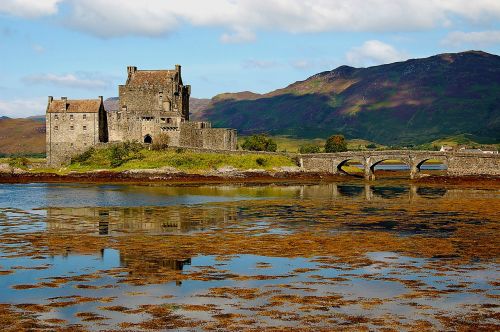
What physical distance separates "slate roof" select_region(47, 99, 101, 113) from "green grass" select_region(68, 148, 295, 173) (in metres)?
6.54

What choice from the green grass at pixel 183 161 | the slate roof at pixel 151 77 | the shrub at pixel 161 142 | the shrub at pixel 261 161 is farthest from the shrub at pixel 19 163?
the shrub at pixel 261 161

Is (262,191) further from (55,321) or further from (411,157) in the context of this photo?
(55,321)

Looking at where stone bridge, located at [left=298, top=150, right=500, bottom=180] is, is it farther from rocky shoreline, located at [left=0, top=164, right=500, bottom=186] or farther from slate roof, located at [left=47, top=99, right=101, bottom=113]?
slate roof, located at [left=47, top=99, right=101, bottom=113]

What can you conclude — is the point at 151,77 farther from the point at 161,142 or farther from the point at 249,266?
the point at 249,266

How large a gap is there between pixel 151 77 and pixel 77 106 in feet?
38.9

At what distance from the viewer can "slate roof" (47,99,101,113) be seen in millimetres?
103625

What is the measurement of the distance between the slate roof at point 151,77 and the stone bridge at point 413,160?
75.5ft

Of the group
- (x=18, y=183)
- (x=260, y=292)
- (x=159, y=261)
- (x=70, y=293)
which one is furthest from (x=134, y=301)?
(x=18, y=183)

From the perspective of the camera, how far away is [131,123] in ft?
344

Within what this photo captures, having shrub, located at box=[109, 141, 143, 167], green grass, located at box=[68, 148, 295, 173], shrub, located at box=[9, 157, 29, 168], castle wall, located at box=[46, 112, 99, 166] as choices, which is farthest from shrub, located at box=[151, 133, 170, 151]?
shrub, located at box=[9, 157, 29, 168]

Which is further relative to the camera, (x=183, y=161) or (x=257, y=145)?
(x=257, y=145)

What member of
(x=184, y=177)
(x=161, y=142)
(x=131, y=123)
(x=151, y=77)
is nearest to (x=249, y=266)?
(x=184, y=177)

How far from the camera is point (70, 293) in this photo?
24844 millimetres

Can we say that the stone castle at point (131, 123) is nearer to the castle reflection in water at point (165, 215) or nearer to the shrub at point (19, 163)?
the shrub at point (19, 163)
